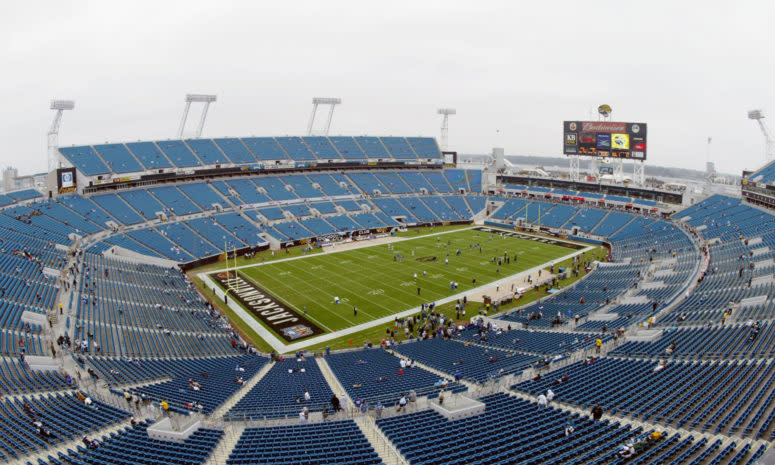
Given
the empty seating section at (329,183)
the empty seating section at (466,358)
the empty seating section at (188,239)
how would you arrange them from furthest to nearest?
the empty seating section at (329,183) < the empty seating section at (188,239) < the empty seating section at (466,358)

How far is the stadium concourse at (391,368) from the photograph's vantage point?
1446 cm

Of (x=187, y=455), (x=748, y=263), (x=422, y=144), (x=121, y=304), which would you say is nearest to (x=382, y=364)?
(x=187, y=455)

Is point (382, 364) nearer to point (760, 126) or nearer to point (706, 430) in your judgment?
point (706, 430)

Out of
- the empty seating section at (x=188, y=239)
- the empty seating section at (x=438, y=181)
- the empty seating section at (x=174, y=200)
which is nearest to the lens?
the empty seating section at (x=188, y=239)

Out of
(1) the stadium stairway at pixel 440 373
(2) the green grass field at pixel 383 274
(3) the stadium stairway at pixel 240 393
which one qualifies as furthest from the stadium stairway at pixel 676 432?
(2) the green grass field at pixel 383 274

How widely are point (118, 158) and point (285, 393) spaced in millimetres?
54589

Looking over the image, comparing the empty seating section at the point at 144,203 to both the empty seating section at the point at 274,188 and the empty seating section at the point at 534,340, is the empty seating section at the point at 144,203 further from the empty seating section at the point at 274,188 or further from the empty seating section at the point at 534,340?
the empty seating section at the point at 534,340

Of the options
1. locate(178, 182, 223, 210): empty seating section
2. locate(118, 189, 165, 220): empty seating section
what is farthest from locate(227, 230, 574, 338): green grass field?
locate(178, 182, 223, 210): empty seating section

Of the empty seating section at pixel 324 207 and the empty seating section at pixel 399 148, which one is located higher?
the empty seating section at pixel 399 148

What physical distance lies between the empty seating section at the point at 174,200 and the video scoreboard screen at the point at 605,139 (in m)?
50.8

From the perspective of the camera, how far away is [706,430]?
46.4ft

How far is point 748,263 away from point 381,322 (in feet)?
84.7

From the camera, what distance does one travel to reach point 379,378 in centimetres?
2264

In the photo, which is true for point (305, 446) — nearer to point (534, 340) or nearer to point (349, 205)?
point (534, 340)
